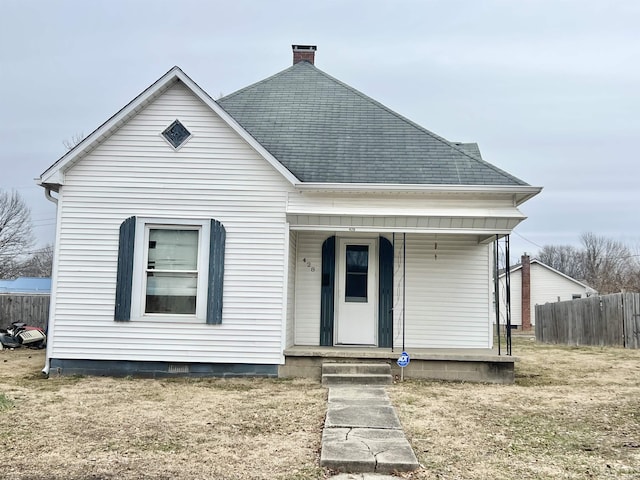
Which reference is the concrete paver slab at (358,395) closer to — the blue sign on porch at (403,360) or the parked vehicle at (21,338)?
the blue sign on porch at (403,360)

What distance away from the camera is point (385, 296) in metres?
10.6

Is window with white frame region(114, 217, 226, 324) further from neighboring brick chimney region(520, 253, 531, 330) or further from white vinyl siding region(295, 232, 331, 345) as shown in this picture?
neighboring brick chimney region(520, 253, 531, 330)

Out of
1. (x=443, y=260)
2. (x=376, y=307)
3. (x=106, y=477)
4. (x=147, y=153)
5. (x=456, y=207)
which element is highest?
(x=147, y=153)

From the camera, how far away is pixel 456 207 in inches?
381

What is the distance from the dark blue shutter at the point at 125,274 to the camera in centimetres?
911

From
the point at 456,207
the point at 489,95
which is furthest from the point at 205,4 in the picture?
the point at 489,95

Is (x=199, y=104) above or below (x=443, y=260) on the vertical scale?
above

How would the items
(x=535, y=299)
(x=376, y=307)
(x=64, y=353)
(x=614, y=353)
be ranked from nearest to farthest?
(x=64, y=353) < (x=376, y=307) < (x=614, y=353) < (x=535, y=299)

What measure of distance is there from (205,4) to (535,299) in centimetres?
3338

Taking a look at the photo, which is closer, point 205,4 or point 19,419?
point 19,419

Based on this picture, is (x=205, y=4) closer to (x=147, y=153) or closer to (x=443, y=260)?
(x=147, y=153)

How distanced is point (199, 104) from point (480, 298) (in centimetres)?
646

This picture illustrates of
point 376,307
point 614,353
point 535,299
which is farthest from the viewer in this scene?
point 535,299

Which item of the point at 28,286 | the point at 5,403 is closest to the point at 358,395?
the point at 5,403
